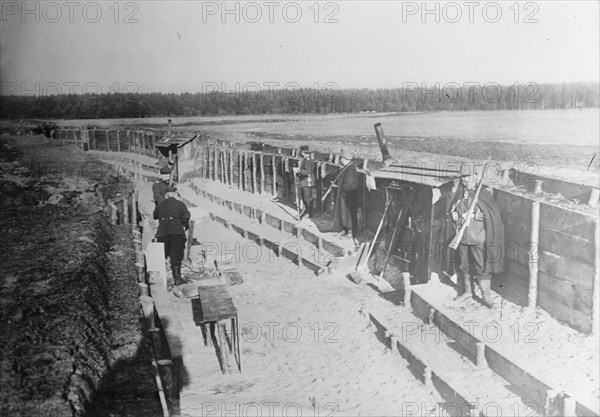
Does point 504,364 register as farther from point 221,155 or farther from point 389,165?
point 221,155

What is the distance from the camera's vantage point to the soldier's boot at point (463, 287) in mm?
8797

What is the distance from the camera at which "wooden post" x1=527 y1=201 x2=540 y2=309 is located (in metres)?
7.99

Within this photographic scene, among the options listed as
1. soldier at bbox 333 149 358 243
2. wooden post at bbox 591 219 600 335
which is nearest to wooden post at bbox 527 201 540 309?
wooden post at bbox 591 219 600 335

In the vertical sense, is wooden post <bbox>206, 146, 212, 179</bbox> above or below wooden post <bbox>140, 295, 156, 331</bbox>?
above

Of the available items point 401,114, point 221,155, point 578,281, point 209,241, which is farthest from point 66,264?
point 401,114

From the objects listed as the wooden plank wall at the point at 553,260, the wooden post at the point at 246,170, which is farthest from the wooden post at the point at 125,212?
the wooden post at the point at 246,170

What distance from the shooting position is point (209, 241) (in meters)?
13.9

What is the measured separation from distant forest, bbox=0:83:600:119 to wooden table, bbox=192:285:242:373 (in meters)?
4.74

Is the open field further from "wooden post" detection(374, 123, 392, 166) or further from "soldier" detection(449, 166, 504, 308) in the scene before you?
"soldier" detection(449, 166, 504, 308)

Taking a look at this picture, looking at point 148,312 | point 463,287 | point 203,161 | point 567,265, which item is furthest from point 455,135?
point 148,312

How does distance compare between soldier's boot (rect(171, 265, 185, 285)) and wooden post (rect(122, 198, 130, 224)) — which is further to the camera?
wooden post (rect(122, 198, 130, 224))

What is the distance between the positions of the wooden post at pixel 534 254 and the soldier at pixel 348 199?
5.19 meters

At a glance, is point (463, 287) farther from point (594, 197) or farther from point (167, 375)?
point (167, 375)

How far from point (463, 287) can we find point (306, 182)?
24.4 ft
